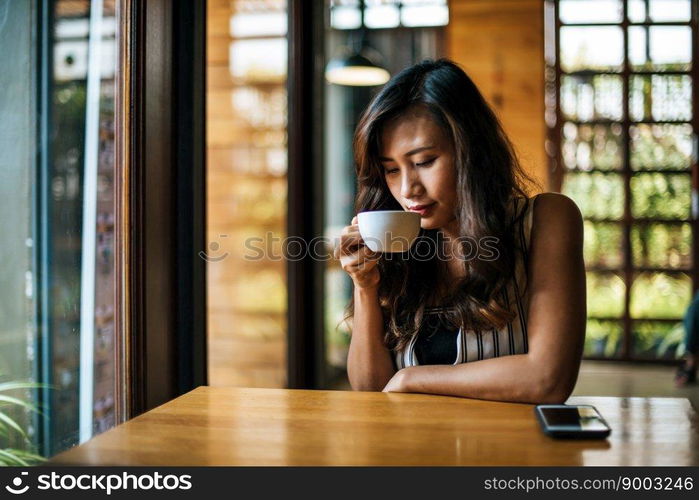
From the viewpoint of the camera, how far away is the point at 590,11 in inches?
218

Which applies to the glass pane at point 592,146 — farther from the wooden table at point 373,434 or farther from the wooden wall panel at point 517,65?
the wooden table at point 373,434

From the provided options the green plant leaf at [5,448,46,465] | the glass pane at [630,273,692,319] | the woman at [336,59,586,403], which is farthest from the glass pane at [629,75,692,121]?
the green plant leaf at [5,448,46,465]

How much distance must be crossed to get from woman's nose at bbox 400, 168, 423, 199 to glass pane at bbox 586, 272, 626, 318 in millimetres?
4387

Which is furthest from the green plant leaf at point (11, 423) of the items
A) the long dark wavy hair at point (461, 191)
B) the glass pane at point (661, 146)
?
the glass pane at point (661, 146)

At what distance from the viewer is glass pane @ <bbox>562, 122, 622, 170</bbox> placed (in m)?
5.49

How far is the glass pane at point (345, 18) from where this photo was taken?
4.85 metres

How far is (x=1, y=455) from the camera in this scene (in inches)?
41.3

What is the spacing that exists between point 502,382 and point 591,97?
490 cm

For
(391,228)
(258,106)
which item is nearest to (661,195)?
(258,106)

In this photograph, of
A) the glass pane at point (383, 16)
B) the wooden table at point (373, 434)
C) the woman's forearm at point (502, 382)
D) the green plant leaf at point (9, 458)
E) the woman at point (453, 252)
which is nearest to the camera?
the wooden table at point (373, 434)

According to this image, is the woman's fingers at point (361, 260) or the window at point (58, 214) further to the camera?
the woman's fingers at point (361, 260)

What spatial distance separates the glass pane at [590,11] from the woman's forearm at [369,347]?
192 inches

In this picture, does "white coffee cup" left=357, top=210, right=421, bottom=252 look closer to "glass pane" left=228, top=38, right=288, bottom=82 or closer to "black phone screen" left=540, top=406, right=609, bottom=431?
"black phone screen" left=540, top=406, right=609, bottom=431

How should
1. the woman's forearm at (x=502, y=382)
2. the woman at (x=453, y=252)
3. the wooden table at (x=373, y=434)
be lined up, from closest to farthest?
the wooden table at (x=373, y=434) → the woman's forearm at (x=502, y=382) → the woman at (x=453, y=252)
